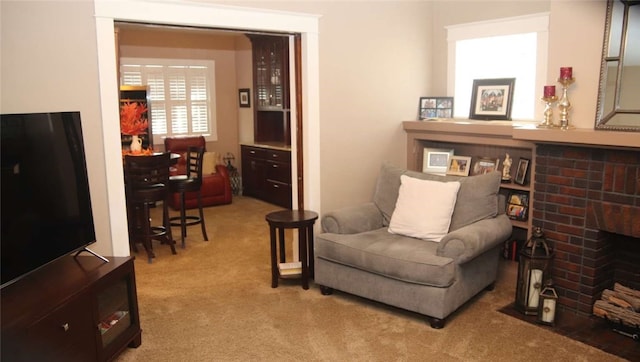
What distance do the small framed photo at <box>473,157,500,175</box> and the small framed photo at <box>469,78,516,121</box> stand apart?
374 millimetres

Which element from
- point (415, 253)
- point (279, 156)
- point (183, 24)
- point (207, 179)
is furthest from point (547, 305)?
point (207, 179)

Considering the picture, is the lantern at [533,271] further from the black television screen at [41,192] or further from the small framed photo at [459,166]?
the black television screen at [41,192]

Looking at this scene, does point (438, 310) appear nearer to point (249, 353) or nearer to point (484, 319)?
point (484, 319)

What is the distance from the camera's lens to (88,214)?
2951 millimetres

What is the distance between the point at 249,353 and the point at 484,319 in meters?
1.58

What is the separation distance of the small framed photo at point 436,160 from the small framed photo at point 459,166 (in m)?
0.04

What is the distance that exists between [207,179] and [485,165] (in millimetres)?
3896

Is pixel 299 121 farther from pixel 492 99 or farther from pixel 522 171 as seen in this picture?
pixel 522 171

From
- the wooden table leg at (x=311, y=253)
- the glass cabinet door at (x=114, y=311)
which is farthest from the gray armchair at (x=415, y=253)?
the glass cabinet door at (x=114, y=311)

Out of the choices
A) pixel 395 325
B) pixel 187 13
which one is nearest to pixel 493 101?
pixel 395 325

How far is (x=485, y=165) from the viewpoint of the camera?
454 centimetres

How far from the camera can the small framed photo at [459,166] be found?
4629mm

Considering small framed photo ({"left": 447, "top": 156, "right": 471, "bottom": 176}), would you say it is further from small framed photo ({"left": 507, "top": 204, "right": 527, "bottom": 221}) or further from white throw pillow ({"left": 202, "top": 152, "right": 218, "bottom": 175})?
white throw pillow ({"left": 202, "top": 152, "right": 218, "bottom": 175})

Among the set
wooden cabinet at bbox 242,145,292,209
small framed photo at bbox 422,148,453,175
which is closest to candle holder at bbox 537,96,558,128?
small framed photo at bbox 422,148,453,175
